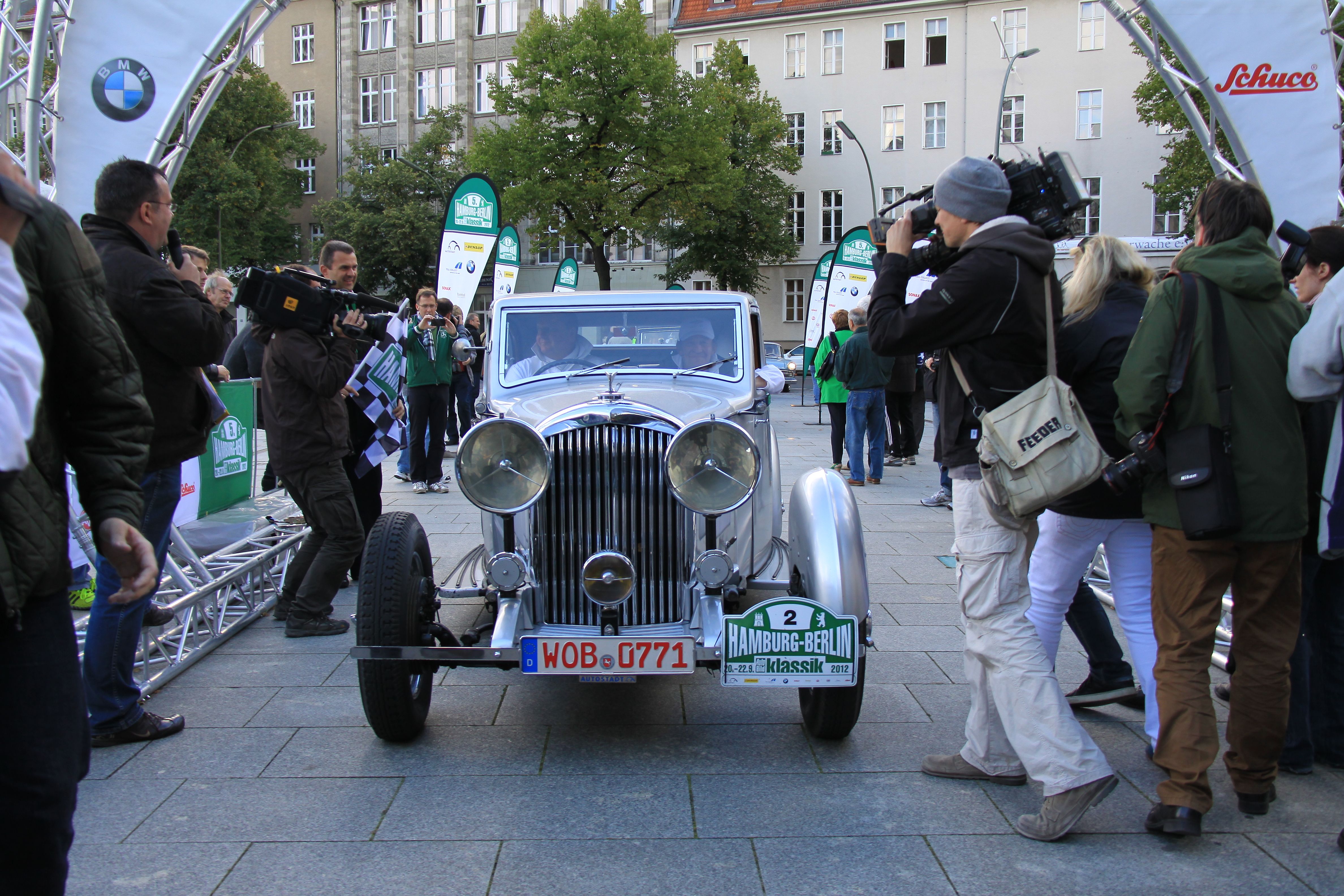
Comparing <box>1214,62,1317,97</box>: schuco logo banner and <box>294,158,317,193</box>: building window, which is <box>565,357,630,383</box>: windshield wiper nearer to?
<box>1214,62,1317,97</box>: schuco logo banner

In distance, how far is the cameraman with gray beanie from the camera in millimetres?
2896

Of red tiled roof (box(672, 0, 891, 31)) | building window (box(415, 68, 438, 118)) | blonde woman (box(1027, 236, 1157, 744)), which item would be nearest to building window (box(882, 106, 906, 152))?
red tiled roof (box(672, 0, 891, 31))

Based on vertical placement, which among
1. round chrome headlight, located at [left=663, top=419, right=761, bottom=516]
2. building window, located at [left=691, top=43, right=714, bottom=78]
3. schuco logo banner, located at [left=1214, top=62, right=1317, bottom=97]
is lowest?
round chrome headlight, located at [left=663, top=419, right=761, bottom=516]

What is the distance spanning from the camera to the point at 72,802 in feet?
5.96

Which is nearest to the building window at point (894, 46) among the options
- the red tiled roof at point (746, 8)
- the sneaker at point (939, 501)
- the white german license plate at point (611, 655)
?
the red tiled roof at point (746, 8)

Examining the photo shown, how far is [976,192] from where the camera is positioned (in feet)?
10.1

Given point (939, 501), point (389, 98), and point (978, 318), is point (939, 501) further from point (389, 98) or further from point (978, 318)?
point (389, 98)

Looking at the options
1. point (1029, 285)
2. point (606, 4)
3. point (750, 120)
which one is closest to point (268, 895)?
point (1029, 285)

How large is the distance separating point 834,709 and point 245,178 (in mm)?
44285

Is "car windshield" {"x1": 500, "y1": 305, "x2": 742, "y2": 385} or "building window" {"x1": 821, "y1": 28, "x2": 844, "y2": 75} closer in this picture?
"car windshield" {"x1": 500, "y1": 305, "x2": 742, "y2": 385}

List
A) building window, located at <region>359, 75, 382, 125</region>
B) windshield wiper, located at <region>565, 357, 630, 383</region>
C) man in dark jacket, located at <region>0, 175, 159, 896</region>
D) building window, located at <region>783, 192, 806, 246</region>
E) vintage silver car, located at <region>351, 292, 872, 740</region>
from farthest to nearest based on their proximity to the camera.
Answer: building window, located at <region>359, 75, 382, 125</region>, building window, located at <region>783, 192, 806, 246</region>, windshield wiper, located at <region>565, 357, 630, 383</region>, vintage silver car, located at <region>351, 292, 872, 740</region>, man in dark jacket, located at <region>0, 175, 159, 896</region>

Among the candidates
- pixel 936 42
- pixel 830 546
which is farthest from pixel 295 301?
pixel 936 42

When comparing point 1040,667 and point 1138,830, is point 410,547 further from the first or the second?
point 1138,830

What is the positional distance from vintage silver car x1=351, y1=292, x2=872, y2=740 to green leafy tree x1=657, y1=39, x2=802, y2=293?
37361 millimetres
